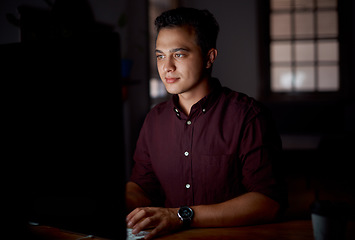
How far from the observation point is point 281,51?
6.00 metres

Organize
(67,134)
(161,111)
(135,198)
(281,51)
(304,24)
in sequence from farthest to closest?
1. (281,51)
2. (304,24)
3. (161,111)
4. (135,198)
5. (67,134)

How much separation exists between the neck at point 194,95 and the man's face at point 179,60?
25 mm

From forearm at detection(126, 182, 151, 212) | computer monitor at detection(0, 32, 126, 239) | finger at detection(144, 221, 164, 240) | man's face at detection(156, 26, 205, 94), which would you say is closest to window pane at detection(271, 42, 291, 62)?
man's face at detection(156, 26, 205, 94)

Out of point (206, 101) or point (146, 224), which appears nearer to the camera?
point (146, 224)

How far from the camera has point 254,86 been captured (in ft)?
19.9

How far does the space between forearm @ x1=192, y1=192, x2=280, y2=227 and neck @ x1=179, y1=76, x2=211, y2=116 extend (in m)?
0.51

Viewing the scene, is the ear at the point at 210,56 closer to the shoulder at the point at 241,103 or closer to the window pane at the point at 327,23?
the shoulder at the point at 241,103

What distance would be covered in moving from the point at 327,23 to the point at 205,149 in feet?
17.0

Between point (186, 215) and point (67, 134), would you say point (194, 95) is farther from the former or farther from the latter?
point (67, 134)

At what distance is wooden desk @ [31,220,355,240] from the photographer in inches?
37.5

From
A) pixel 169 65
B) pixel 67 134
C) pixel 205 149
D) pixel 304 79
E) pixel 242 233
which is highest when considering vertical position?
pixel 304 79

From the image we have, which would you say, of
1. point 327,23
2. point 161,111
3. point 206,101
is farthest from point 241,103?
point 327,23

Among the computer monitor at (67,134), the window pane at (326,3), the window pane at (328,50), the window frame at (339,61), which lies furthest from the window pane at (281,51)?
the computer monitor at (67,134)

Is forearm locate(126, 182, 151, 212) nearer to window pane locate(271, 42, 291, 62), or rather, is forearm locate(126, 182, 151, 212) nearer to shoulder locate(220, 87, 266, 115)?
shoulder locate(220, 87, 266, 115)
